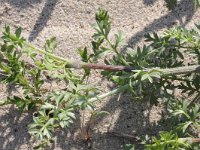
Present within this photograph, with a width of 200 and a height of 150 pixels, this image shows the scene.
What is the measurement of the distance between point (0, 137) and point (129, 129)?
800mm

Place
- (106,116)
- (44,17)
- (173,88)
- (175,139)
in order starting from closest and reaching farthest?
(175,139) → (173,88) → (106,116) → (44,17)

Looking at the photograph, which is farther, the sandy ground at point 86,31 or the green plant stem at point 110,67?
the sandy ground at point 86,31

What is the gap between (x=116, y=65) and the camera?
2723mm

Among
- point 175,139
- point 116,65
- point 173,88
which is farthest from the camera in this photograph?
point 173,88

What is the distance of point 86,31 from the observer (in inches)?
130

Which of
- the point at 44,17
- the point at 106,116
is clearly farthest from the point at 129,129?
the point at 44,17

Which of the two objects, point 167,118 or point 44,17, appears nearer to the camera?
point 167,118

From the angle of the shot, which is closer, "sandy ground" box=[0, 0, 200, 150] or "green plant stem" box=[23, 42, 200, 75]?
"green plant stem" box=[23, 42, 200, 75]

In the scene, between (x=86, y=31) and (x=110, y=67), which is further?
(x=86, y=31)

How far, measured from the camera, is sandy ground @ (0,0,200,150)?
121 inches

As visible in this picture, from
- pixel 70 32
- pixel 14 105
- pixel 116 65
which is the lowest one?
pixel 14 105

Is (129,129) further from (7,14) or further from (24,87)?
(7,14)

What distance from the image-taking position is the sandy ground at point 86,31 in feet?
10.1

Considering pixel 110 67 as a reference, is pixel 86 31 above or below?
above
